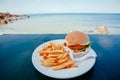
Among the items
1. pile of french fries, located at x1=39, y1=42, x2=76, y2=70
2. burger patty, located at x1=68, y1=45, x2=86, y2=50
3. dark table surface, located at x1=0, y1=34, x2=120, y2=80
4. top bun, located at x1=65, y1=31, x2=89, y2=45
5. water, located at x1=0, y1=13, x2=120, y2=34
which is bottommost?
water, located at x1=0, y1=13, x2=120, y2=34

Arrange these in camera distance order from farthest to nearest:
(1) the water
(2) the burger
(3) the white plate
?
(1) the water, (2) the burger, (3) the white plate

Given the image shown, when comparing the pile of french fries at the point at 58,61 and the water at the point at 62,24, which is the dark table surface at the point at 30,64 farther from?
the water at the point at 62,24

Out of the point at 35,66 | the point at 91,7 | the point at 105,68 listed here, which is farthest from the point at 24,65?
the point at 91,7

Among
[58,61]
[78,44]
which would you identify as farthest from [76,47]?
[58,61]

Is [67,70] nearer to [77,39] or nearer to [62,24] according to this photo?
[77,39]

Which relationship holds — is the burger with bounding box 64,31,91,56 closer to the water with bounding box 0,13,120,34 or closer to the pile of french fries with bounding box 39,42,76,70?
the pile of french fries with bounding box 39,42,76,70

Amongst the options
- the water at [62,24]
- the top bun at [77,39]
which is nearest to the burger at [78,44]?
the top bun at [77,39]

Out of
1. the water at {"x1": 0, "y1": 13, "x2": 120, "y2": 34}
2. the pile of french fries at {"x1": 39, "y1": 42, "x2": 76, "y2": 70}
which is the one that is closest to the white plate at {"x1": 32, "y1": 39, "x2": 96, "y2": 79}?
the pile of french fries at {"x1": 39, "y1": 42, "x2": 76, "y2": 70}

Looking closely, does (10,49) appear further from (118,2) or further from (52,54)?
(118,2)
